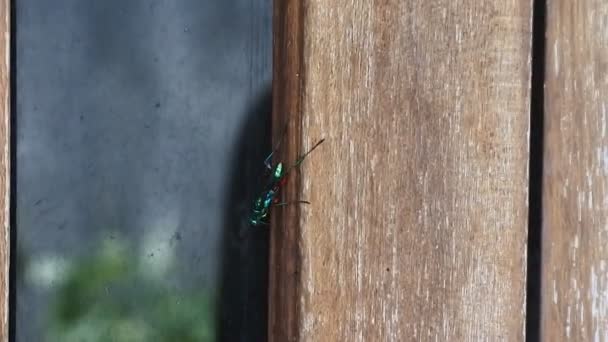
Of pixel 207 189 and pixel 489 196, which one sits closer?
pixel 489 196

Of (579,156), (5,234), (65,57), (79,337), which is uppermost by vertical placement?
(65,57)

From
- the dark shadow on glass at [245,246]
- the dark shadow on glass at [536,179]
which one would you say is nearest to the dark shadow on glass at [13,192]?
the dark shadow on glass at [245,246]

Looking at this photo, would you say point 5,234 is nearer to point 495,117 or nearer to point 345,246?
point 345,246

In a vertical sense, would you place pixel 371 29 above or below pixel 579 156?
above

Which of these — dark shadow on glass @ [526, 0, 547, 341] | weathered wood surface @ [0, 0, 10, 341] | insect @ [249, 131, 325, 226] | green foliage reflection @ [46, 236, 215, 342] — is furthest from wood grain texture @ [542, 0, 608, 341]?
weathered wood surface @ [0, 0, 10, 341]

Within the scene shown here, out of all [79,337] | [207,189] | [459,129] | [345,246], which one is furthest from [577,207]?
[79,337]
